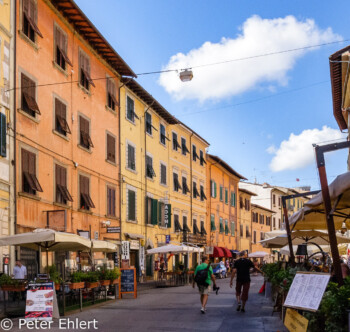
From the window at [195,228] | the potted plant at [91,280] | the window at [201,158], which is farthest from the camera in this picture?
the window at [201,158]

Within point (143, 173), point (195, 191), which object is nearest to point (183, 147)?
point (195, 191)

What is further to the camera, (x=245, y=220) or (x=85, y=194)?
(x=245, y=220)

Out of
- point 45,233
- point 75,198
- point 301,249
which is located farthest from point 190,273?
point 301,249

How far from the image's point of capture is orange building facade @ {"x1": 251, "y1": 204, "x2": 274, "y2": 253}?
73625mm

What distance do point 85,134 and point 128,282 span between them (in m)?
8.32

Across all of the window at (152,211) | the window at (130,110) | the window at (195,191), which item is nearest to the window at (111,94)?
the window at (130,110)

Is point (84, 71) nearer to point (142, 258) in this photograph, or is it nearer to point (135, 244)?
point (135, 244)

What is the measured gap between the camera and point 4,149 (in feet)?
66.2

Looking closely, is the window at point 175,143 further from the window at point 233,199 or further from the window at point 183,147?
the window at point 233,199

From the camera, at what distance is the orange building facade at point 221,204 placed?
5562cm

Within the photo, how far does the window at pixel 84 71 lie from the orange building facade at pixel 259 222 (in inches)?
1810

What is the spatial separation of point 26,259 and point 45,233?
22.8ft

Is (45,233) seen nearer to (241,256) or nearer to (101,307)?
(101,307)

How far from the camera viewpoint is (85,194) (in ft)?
91.8
